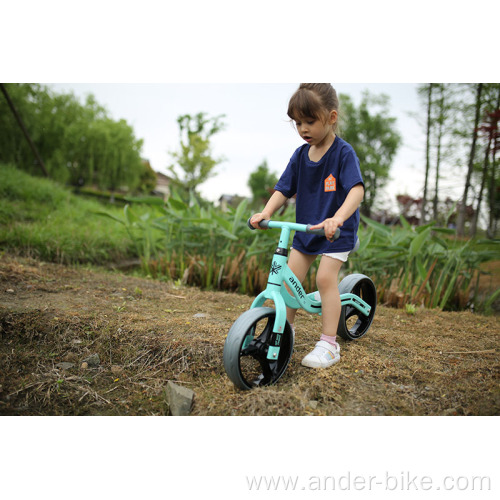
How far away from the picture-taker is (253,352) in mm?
1363

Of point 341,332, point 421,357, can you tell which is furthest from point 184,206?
point 421,357

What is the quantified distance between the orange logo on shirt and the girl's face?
16 centimetres

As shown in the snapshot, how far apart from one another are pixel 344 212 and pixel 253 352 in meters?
0.61

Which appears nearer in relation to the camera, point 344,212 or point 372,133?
point 344,212

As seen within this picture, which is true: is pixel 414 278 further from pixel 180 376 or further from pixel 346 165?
pixel 180 376

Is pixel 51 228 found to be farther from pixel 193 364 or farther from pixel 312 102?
pixel 312 102

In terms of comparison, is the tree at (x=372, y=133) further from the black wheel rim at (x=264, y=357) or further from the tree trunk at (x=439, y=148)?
the black wheel rim at (x=264, y=357)

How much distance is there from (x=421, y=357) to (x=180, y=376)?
1.04m

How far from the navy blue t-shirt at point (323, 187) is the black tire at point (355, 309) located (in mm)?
309

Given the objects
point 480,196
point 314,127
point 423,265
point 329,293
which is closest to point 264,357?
point 329,293

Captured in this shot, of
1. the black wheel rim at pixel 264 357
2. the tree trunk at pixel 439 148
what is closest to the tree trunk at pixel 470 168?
the tree trunk at pixel 439 148

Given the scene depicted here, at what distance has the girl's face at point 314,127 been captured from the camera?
60.3 inches

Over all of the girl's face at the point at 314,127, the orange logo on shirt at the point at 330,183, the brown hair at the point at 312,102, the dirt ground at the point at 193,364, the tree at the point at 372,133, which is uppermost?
the tree at the point at 372,133

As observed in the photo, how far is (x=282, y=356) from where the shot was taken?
4.84 feet
